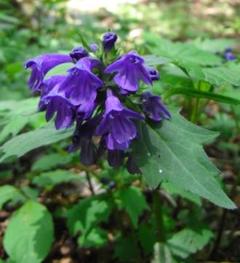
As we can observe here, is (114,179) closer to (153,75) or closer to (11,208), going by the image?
(153,75)

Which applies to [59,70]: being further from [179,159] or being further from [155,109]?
[179,159]

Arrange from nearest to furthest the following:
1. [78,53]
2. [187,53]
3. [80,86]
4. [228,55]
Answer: [80,86] < [78,53] < [187,53] < [228,55]

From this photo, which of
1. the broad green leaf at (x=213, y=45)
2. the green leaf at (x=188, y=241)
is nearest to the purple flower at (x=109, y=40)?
the green leaf at (x=188, y=241)

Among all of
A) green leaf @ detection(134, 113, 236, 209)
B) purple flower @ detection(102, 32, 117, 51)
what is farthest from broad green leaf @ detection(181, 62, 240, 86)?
purple flower @ detection(102, 32, 117, 51)

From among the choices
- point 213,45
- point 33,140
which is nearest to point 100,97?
point 33,140

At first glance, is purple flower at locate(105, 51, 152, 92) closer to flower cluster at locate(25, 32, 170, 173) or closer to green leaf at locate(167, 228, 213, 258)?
flower cluster at locate(25, 32, 170, 173)

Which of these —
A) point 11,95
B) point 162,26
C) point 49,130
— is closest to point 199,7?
point 162,26

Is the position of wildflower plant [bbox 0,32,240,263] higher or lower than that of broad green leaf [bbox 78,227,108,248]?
higher
